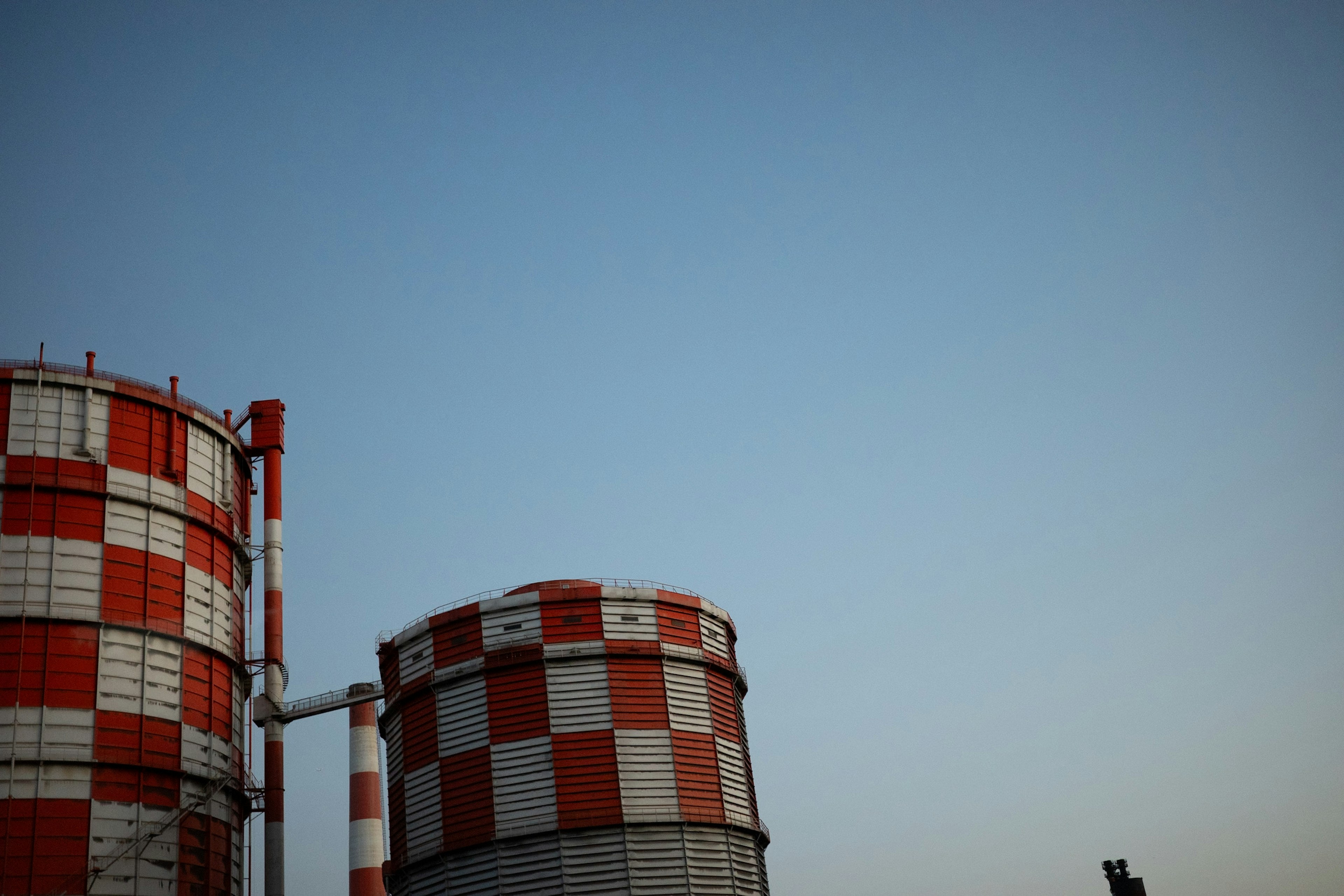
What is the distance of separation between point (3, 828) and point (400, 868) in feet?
37.0

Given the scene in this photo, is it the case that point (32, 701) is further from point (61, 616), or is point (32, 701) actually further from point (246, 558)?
point (246, 558)

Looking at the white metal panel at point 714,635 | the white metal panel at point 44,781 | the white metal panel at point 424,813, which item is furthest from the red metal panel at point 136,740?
the white metal panel at point 714,635

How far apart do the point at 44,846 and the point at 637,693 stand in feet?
51.5

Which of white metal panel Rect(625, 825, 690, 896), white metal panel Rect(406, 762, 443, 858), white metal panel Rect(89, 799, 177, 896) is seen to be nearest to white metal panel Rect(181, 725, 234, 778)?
white metal panel Rect(89, 799, 177, 896)

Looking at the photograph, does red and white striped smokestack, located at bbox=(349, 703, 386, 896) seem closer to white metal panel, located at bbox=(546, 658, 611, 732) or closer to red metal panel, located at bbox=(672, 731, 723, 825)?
white metal panel, located at bbox=(546, 658, 611, 732)

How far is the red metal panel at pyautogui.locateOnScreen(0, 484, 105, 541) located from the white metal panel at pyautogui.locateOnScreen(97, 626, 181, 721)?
8.77 ft

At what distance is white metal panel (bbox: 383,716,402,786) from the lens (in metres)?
38.5

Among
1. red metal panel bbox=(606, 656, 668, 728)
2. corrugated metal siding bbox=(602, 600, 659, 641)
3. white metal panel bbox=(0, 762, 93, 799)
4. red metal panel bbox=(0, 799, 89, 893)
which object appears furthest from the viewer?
corrugated metal siding bbox=(602, 600, 659, 641)

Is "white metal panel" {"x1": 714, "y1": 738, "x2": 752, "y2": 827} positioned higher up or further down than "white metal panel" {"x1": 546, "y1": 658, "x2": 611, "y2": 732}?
further down

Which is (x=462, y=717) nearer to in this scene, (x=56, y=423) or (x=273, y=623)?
(x=273, y=623)

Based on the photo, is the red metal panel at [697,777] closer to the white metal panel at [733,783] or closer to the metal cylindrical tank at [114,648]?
the white metal panel at [733,783]

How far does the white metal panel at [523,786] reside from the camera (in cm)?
3462

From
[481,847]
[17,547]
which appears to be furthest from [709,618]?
[17,547]

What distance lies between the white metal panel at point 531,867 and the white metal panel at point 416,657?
21.0ft
